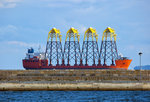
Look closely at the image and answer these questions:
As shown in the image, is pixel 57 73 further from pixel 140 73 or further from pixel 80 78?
pixel 140 73

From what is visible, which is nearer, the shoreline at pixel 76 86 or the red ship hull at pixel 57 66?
the shoreline at pixel 76 86

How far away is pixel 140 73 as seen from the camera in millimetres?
93188

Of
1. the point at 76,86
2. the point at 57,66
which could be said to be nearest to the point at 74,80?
the point at 76,86

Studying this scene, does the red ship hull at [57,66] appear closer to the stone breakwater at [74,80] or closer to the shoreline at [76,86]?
the stone breakwater at [74,80]

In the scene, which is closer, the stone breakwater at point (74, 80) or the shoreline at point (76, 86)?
the shoreline at point (76, 86)

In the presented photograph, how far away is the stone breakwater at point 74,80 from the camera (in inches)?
3423

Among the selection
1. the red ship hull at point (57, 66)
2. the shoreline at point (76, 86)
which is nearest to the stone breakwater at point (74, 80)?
the shoreline at point (76, 86)

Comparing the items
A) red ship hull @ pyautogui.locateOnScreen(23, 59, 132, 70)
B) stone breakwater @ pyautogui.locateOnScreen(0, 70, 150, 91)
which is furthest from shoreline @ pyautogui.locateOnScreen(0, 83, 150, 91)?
red ship hull @ pyautogui.locateOnScreen(23, 59, 132, 70)

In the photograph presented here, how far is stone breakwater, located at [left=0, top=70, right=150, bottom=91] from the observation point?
86.9 metres

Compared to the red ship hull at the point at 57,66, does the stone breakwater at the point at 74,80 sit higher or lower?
lower

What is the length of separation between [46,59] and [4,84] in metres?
105

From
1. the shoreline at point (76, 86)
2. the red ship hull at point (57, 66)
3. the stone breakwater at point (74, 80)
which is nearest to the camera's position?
the shoreline at point (76, 86)

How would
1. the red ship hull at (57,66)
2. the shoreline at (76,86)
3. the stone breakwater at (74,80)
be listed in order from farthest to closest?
1. the red ship hull at (57,66)
2. the stone breakwater at (74,80)
3. the shoreline at (76,86)

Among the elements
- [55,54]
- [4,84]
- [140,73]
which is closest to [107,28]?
[55,54]
